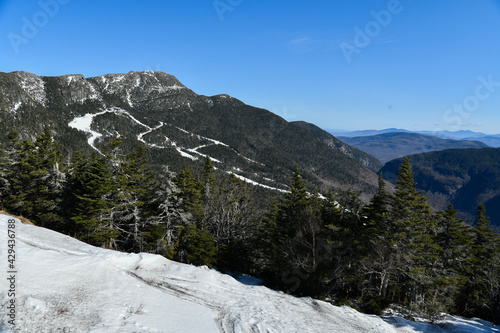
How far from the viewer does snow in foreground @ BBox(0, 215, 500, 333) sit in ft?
36.0

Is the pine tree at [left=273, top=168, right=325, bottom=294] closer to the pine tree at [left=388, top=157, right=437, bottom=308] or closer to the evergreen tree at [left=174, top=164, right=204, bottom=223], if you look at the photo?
the pine tree at [left=388, top=157, right=437, bottom=308]

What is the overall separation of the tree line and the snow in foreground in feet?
20.4

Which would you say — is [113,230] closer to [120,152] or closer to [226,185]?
[120,152]

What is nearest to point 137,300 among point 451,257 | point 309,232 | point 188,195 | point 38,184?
point 309,232

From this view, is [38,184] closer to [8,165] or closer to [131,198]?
[8,165]

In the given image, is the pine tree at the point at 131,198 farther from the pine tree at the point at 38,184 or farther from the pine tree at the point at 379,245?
the pine tree at the point at 379,245

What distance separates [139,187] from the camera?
33.6 meters

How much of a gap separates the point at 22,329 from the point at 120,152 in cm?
2843

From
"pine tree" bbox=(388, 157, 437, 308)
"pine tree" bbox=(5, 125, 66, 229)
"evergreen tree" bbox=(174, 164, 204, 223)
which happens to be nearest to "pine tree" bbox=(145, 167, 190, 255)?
"evergreen tree" bbox=(174, 164, 204, 223)

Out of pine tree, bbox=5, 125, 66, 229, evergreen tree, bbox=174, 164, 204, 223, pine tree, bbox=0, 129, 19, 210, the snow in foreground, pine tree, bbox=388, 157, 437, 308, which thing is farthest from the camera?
evergreen tree, bbox=174, 164, 204, 223

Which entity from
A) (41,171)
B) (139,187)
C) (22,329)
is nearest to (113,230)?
(139,187)

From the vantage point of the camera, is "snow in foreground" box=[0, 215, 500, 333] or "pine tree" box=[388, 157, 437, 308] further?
"pine tree" box=[388, 157, 437, 308]

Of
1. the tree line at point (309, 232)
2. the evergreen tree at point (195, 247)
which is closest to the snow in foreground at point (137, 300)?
the tree line at point (309, 232)

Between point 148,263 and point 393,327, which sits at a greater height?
point 148,263
